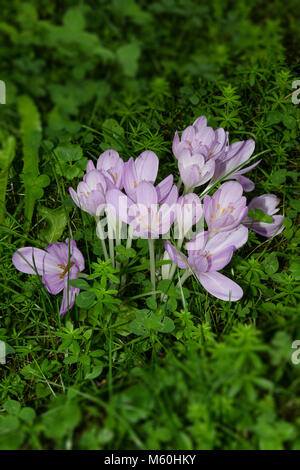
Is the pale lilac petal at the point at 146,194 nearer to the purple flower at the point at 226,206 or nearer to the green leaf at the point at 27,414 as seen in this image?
the purple flower at the point at 226,206

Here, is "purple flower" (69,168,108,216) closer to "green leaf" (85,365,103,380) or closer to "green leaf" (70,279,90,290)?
"green leaf" (70,279,90,290)

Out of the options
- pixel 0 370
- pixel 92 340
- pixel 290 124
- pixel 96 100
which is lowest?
pixel 0 370

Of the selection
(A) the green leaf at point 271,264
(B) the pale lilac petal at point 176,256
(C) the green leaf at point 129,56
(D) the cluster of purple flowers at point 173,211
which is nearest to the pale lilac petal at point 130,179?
(D) the cluster of purple flowers at point 173,211

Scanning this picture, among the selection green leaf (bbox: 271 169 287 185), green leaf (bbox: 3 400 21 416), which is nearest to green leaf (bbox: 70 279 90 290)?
green leaf (bbox: 3 400 21 416)

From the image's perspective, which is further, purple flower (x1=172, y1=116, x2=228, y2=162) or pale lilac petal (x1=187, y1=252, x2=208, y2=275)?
purple flower (x1=172, y1=116, x2=228, y2=162)

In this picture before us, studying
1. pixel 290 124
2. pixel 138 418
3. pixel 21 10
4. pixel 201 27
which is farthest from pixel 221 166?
pixel 138 418
